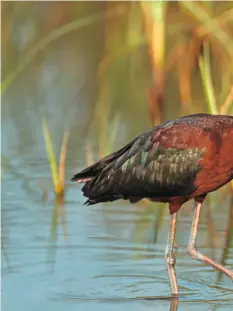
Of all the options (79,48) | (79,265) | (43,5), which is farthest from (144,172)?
(43,5)

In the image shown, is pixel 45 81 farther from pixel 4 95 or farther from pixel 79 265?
pixel 79 265

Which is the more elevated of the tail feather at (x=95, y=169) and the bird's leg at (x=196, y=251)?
the tail feather at (x=95, y=169)

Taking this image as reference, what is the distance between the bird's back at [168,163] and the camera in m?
7.02

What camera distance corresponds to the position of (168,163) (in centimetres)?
725

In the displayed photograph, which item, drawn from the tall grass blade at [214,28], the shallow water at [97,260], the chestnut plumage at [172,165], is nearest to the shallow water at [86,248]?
the shallow water at [97,260]

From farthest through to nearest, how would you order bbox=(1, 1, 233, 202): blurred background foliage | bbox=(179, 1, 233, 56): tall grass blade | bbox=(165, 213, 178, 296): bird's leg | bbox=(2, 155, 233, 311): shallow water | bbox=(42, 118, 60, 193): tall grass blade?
bbox=(1, 1, 233, 202): blurred background foliage < bbox=(179, 1, 233, 56): tall grass blade < bbox=(42, 118, 60, 193): tall grass blade < bbox=(165, 213, 178, 296): bird's leg < bbox=(2, 155, 233, 311): shallow water

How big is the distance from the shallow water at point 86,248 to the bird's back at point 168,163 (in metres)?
0.50

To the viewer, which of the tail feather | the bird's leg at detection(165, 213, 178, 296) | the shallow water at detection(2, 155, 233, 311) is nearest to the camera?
the shallow water at detection(2, 155, 233, 311)

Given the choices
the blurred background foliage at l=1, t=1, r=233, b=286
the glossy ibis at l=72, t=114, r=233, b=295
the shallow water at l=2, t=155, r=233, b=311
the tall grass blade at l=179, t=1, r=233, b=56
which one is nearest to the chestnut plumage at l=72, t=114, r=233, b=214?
the glossy ibis at l=72, t=114, r=233, b=295

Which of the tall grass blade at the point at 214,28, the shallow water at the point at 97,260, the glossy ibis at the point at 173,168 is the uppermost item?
the tall grass blade at the point at 214,28

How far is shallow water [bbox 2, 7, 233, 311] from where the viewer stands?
680 cm

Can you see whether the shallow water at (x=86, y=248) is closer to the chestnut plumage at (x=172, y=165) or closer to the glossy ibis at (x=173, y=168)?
the glossy ibis at (x=173, y=168)

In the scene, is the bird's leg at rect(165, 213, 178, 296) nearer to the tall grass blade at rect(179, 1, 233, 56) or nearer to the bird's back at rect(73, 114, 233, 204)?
the bird's back at rect(73, 114, 233, 204)

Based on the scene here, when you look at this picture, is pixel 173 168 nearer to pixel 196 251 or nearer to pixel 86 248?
pixel 196 251
